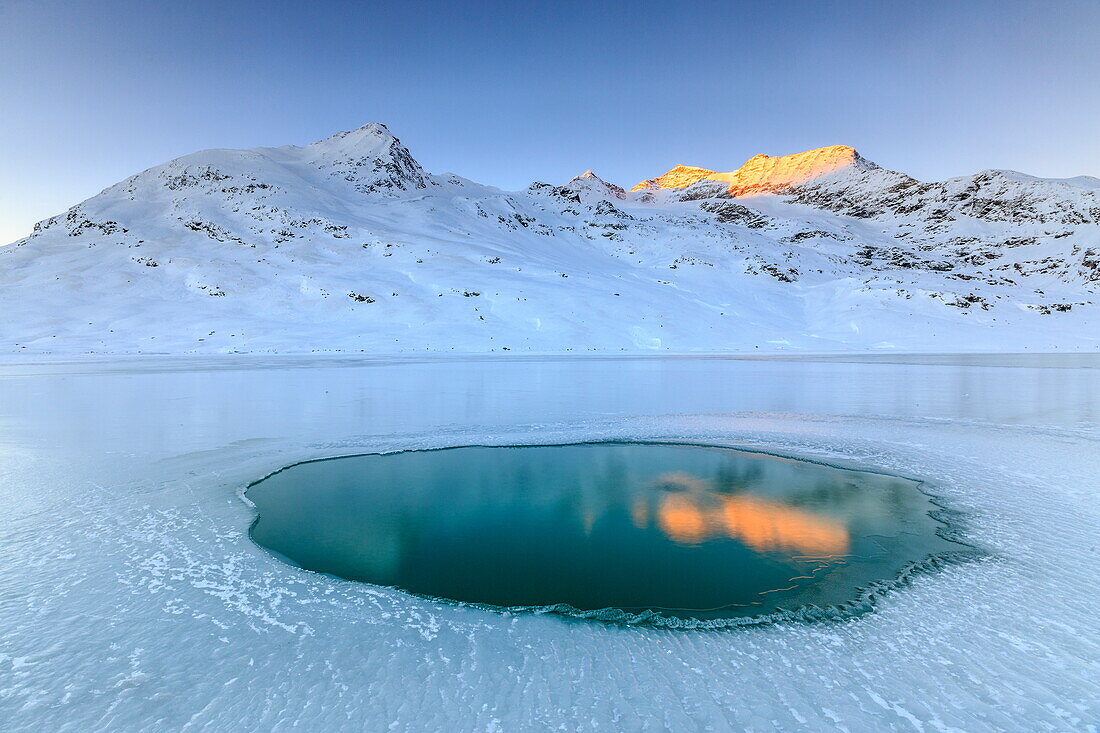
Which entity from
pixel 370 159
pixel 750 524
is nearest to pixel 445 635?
pixel 750 524

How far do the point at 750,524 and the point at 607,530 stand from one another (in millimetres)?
1913

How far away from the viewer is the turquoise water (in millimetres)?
5855

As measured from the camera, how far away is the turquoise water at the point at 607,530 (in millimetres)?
5855

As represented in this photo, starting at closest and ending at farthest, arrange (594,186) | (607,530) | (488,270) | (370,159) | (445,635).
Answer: (445,635)
(607,530)
(488,270)
(370,159)
(594,186)

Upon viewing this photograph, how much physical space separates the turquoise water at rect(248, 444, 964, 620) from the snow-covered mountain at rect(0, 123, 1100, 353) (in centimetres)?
3927

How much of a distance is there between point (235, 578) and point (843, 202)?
17895 cm

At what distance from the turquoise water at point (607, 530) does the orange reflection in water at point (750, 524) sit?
3cm

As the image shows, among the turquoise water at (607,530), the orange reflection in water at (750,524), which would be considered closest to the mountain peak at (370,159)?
the turquoise water at (607,530)

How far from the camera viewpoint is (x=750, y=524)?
7.52 m

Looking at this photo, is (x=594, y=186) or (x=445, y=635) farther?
(x=594, y=186)

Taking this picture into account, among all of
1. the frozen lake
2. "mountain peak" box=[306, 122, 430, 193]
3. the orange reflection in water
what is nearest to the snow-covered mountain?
"mountain peak" box=[306, 122, 430, 193]

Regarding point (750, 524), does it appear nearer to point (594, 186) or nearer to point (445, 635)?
point (445, 635)

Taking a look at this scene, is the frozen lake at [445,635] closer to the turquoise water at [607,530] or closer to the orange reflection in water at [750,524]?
the turquoise water at [607,530]

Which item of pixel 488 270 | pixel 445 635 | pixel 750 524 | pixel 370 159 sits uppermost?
pixel 370 159
